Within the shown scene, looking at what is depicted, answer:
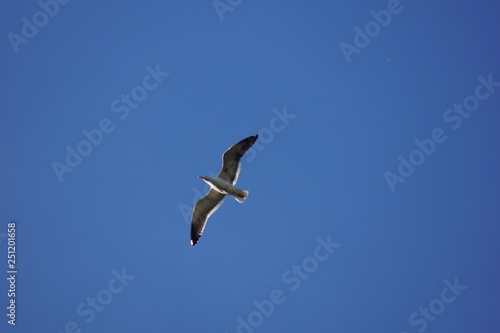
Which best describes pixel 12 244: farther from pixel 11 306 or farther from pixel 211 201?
pixel 211 201

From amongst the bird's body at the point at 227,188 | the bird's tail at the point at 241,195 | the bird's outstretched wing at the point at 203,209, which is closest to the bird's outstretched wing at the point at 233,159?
the bird's body at the point at 227,188

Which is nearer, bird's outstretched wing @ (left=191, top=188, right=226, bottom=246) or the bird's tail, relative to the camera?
the bird's tail

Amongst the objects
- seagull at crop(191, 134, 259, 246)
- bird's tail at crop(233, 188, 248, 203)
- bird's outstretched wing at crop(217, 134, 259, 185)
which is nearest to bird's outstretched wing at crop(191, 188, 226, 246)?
seagull at crop(191, 134, 259, 246)

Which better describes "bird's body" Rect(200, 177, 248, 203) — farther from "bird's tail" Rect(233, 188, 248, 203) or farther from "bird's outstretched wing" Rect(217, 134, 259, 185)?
"bird's outstretched wing" Rect(217, 134, 259, 185)

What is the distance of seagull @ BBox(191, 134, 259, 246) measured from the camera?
17828 mm

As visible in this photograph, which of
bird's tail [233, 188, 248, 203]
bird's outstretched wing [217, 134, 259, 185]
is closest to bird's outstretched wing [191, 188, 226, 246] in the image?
bird's outstretched wing [217, 134, 259, 185]

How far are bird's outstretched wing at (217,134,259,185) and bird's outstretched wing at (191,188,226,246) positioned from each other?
0.92m

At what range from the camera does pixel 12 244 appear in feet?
79.6

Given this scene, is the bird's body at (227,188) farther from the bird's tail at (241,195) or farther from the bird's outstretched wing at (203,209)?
the bird's outstretched wing at (203,209)

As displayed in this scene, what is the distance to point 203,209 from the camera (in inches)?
752

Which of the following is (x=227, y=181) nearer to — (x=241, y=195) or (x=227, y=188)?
(x=227, y=188)

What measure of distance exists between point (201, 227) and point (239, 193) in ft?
7.57

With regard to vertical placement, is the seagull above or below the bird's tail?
above

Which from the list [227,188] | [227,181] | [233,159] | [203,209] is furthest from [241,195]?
[203,209]
